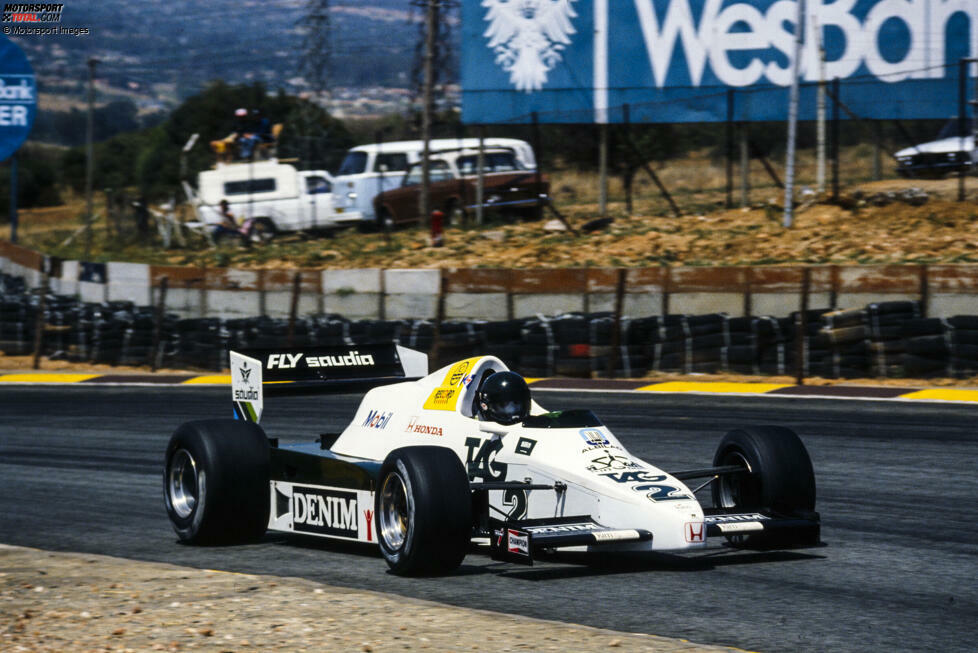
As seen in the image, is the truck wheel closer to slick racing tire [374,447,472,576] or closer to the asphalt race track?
the asphalt race track

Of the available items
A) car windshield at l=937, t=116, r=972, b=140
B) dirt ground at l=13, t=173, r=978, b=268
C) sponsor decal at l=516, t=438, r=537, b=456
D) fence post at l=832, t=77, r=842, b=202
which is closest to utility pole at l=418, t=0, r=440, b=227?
dirt ground at l=13, t=173, r=978, b=268

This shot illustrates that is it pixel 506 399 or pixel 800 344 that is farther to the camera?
pixel 800 344

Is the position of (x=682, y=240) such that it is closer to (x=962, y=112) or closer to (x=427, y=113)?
(x=962, y=112)

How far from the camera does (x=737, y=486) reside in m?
8.02

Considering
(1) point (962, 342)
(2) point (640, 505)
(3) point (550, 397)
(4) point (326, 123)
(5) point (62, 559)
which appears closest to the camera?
(2) point (640, 505)

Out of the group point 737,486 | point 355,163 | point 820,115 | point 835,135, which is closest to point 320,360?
point 737,486

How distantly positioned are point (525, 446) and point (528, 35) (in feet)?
81.6

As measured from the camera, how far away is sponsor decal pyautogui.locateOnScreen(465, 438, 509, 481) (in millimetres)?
7699

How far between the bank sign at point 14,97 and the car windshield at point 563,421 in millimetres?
3184

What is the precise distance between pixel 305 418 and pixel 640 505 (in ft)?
31.7

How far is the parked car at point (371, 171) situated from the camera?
99.8ft

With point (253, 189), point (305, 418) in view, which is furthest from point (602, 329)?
point (253, 189)

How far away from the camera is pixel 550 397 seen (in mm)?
17016

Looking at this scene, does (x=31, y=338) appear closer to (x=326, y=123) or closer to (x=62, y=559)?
(x=62, y=559)
